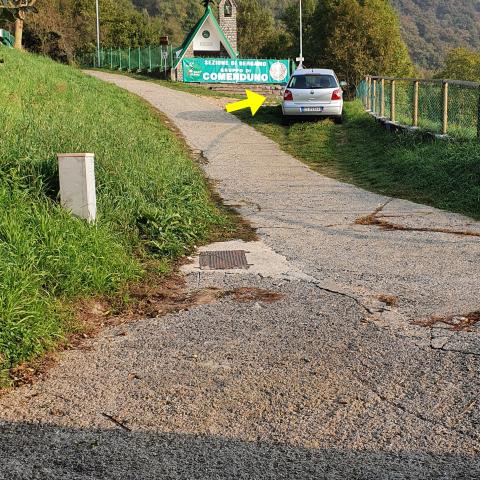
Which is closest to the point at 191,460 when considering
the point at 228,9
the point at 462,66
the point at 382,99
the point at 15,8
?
the point at 15,8

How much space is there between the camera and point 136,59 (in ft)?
169

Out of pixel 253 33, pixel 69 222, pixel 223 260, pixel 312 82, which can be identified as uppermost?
pixel 253 33

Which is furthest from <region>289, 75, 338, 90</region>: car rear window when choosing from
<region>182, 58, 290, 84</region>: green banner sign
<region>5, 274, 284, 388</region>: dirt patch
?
<region>182, 58, 290, 84</region>: green banner sign

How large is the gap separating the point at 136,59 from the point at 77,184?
47132mm

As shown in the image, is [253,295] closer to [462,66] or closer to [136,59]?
[136,59]

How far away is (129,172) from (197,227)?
4.09ft

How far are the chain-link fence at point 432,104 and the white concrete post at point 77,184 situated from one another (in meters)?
7.64

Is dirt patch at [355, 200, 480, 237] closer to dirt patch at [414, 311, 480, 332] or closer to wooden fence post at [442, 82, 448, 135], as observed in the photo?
dirt patch at [414, 311, 480, 332]

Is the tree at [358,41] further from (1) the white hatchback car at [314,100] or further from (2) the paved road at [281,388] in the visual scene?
(2) the paved road at [281,388]

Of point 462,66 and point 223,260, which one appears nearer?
point 223,260

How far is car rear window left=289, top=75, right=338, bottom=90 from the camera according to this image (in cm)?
1985

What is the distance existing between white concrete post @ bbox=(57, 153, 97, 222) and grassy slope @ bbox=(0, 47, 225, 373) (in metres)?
0.16

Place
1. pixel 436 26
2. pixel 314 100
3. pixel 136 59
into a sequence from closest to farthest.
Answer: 1. pixel 314 100
2. pixel 136 59
3. pixel 436 26
